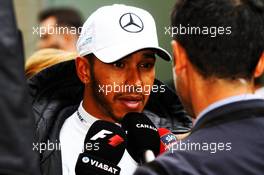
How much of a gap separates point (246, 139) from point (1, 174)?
487mm

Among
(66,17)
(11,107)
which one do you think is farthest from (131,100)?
(66,17)

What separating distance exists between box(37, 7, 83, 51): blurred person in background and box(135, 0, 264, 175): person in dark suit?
67.7 inches

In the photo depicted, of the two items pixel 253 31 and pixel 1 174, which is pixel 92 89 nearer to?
pixel 253 31

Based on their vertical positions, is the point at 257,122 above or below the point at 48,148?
above

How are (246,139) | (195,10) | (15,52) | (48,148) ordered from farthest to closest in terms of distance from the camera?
(48,148)
(195,10)
(246,139)
(15,52)

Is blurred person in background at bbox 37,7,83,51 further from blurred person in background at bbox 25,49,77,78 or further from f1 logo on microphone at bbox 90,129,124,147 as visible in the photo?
f1 logo on microphone at bbox 90,129,124,147

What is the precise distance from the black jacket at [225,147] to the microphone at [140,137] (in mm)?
423

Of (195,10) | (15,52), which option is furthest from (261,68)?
(15,52)

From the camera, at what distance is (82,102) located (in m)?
2.08

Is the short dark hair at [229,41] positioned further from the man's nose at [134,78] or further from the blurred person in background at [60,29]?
the blurred person in background at [60,29]

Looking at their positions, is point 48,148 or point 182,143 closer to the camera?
point 182,143

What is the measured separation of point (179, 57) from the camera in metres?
1.36

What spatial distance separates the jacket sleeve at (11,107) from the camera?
100 cm

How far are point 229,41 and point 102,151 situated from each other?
0.58 meters
